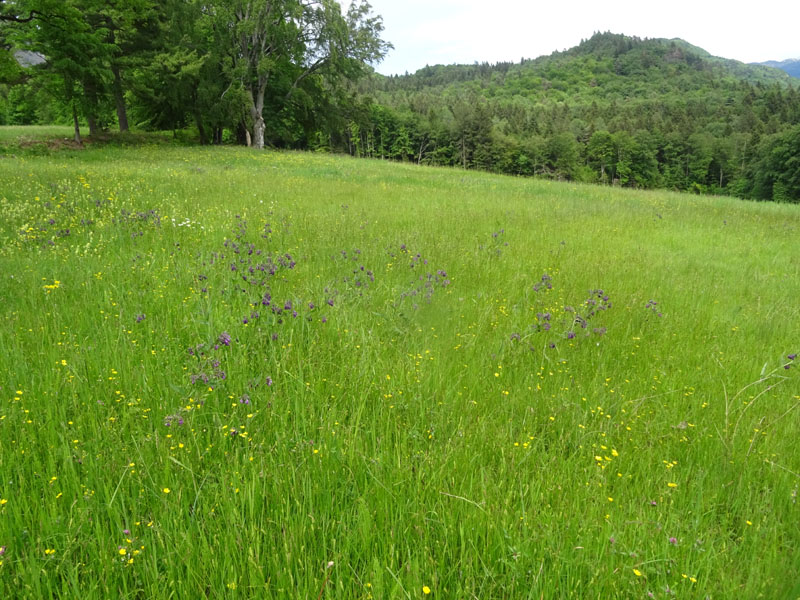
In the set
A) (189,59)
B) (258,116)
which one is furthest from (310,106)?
(189,59)

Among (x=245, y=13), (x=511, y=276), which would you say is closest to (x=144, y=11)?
(x=245, y=13)

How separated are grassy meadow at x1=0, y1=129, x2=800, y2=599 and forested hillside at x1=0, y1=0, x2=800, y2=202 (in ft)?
58.0

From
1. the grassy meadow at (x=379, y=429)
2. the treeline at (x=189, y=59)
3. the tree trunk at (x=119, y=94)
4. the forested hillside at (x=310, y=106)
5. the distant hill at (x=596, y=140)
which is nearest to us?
the grassy meadow at (x=379, y=429)

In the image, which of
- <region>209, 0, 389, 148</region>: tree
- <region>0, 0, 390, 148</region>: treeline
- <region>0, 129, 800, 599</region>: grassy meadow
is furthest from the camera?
<region>209, 0, 389, 148</region>: tree

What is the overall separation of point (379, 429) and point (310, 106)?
→ 37818 mm

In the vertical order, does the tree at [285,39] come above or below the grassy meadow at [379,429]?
above

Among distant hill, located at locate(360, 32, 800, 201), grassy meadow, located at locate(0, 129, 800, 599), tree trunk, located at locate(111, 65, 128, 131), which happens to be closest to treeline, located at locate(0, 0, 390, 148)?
tree trunk, located at locate(111, 65, 128, 131)

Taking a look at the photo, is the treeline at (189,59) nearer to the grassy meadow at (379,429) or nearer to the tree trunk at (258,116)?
the tree trunk at (258,116)

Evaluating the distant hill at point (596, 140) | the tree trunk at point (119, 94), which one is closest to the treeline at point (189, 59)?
the tree trunk at point (119, 94)

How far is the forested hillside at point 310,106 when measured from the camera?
19.4 metres

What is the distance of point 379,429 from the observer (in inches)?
87.0

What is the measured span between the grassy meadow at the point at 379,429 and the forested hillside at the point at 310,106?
17.7 metres

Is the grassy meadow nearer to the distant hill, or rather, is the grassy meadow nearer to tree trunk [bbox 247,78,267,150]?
tree trunk [bbox 247,78,267,150]

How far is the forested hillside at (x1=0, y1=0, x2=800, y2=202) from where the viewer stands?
19.4 m
